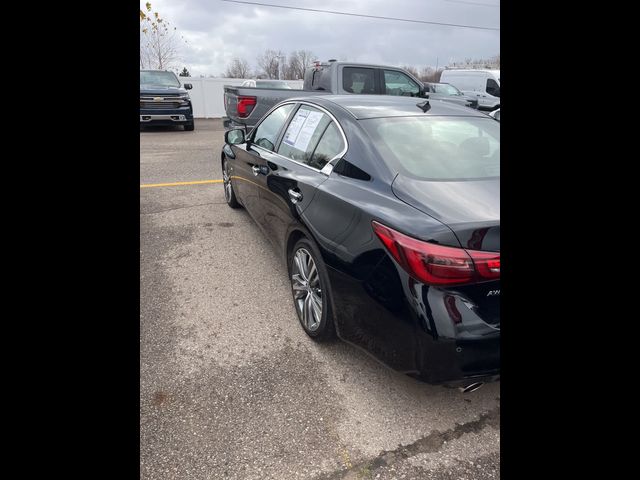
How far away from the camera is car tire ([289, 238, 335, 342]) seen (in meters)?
2.52

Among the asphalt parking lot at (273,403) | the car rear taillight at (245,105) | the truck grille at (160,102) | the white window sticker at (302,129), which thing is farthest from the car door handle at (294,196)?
the truck grille at (160,102)

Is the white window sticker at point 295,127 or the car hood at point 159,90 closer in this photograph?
the white window sticker at point 295,127

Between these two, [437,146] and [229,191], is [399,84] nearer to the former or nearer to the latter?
[229,191]

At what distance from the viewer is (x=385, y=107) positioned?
2.98 meters

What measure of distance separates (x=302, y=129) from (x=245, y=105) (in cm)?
571

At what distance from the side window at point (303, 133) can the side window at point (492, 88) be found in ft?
45.3

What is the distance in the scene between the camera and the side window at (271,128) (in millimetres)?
3775

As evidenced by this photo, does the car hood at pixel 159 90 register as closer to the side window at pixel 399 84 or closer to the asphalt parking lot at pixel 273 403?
the side window at pixel 399 84

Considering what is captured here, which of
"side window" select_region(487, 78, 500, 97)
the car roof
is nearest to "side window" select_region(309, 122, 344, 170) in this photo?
the car roof
